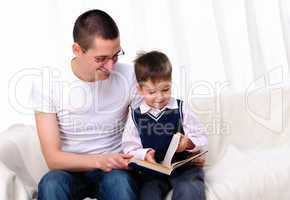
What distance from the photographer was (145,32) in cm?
247

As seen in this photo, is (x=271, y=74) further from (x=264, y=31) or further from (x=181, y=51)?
(x=181, y=51)

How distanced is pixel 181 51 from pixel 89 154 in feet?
3.14

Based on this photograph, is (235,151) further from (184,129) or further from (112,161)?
(112,161)

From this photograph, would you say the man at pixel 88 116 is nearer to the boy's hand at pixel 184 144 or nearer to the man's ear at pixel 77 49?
the man's ear at pixel 77 49

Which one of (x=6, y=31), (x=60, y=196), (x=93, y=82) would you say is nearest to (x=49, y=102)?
(x=93, y=82)

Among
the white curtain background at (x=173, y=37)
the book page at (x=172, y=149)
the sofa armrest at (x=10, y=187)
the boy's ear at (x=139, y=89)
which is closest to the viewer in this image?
the sofa armrest at (x=10, y=187)

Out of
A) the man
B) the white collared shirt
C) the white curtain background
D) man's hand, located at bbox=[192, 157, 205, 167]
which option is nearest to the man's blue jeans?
the man

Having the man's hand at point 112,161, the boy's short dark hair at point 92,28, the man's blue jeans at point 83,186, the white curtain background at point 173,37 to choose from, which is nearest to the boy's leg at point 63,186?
the man's blue jeans at point 83,186

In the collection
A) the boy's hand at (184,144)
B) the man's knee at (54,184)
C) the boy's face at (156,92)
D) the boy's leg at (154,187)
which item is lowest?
the boy's leg at (154,187)

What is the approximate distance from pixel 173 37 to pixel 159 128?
868 millimetres

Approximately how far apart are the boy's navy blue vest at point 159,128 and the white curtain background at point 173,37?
0.63m

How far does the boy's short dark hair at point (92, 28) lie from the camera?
167 centimetres

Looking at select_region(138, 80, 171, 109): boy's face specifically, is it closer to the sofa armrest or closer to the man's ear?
the man's ear

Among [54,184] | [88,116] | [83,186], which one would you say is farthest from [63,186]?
[88,116]
